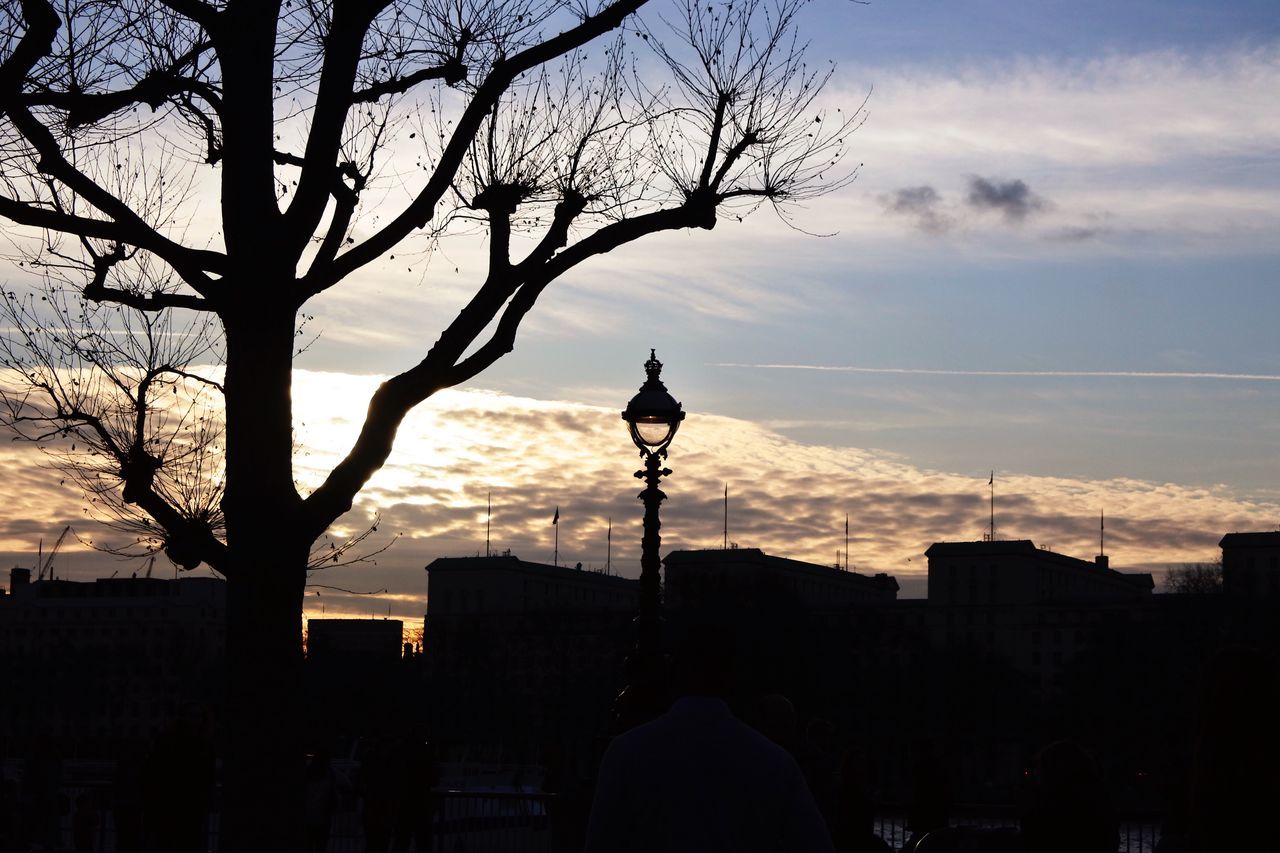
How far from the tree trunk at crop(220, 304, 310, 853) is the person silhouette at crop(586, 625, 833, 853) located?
6.56 metres

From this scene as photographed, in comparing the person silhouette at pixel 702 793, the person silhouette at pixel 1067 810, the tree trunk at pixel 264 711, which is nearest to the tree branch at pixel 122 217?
the tree trunk at pixel 264 711

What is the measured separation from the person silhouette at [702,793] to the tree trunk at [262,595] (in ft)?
21.5

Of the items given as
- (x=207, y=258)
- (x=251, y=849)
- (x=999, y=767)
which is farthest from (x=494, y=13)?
(x=999, y=767)

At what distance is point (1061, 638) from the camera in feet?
508

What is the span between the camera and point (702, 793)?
5.05 meters

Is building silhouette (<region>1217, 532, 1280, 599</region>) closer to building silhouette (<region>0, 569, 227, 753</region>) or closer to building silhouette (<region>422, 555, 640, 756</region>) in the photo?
building silhouette (<region>422, 555, 640, 756</region>)

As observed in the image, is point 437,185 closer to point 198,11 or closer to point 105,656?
point 198,11

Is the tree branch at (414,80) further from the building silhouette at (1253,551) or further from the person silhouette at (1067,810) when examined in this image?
the building silhouette at (1253,551)

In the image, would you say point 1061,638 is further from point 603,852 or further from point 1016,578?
point 603,852

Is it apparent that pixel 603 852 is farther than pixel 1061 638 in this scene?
No

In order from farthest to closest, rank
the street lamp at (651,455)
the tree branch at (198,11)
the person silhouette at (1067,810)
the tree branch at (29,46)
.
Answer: the street lamp at (651,455), the tree branch at (198,11), the tree branch at (29,46), the person silhouette at (1067,810)

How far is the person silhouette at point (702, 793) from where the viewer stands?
5.01 metres

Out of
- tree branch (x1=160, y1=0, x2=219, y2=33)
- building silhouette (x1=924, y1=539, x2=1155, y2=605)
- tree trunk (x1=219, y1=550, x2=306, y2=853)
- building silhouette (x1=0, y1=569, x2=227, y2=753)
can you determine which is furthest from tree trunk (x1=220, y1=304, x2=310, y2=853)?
building silhouette (x1=924, y1=539, x2=1155, y2=605)

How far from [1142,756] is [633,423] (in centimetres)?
8034
